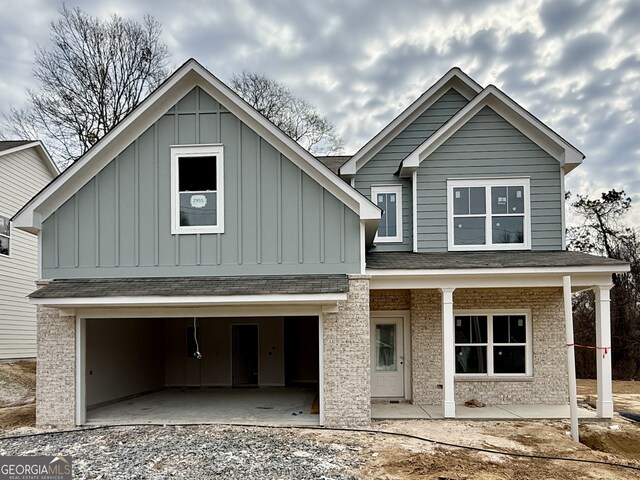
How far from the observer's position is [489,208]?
11.2 metres

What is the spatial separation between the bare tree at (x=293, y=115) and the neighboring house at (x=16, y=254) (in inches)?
466

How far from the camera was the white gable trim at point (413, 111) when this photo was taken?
38.9 feet

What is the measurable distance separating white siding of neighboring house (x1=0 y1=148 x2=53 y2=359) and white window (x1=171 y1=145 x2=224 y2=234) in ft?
29.5

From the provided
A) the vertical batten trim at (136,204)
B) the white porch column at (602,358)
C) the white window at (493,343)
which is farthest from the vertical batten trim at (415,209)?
the vertical batten trim at (136,204)

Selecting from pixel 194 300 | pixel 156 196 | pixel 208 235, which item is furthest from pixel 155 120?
pixel 194 300

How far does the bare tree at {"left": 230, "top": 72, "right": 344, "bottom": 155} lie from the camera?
84.6 ft

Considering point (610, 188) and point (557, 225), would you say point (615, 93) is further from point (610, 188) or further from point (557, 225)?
point (610, 188)

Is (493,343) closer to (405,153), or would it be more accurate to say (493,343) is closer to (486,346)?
(486,346)

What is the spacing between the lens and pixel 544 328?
1128cm

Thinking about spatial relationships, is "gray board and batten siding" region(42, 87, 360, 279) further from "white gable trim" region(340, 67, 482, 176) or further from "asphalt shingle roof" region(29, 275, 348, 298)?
"white gable trim" region(340, 67, 482, 176)

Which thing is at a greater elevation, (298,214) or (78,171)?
(78,171)

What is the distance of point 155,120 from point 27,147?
31.0ft

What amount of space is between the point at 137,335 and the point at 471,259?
8582mm

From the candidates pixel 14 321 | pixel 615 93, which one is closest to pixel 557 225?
pixel 615 93
